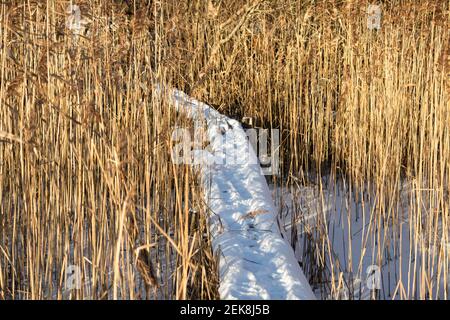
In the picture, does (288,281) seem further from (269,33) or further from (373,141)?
(269,33)

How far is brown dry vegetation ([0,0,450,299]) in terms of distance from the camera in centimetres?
188

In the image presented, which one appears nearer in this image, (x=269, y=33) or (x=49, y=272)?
Answer: (x=49, y=272)

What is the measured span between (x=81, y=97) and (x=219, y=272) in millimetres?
664

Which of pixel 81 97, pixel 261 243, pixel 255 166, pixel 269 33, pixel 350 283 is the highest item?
pixel 269 33

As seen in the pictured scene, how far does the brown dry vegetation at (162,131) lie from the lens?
6.18 ft

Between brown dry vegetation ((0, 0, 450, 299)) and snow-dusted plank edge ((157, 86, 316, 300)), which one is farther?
brown dry vegetation ((0, 0, 450, 299))

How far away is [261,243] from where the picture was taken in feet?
6.53

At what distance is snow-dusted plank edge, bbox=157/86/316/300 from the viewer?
1.76m

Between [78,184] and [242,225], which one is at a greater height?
[78,184]

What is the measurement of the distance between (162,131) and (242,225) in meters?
0.44

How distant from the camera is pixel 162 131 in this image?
2324mm

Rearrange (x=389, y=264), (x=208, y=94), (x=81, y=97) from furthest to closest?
(x=208, y=94)
(x=389, y=264)
(x=81, y=97)

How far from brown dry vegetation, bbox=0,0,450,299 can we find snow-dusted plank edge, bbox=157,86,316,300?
0.08m
